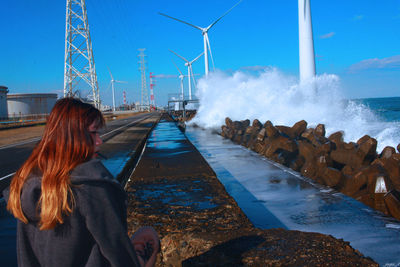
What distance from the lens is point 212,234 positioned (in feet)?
9.19

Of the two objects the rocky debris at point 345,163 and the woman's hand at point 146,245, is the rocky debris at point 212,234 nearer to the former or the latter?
the woman's hand at point 146,245

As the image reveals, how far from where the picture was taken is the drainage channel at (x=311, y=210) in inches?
147

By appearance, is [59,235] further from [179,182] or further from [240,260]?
[179,182]

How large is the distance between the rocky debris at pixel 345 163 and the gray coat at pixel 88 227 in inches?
173

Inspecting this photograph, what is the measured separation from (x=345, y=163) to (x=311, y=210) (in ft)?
12.1

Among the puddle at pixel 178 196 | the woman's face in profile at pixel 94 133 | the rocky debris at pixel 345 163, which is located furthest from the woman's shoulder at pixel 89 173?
the rocky debris at pixel 345 163

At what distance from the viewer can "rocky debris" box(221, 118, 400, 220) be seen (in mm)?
5234

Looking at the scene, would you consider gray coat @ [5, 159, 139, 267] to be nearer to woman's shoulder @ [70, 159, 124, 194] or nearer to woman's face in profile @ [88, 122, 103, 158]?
woman's shoulder @ [70, 159, 124, 194]

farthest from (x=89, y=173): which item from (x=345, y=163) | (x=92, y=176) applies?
(x=345, y=163)

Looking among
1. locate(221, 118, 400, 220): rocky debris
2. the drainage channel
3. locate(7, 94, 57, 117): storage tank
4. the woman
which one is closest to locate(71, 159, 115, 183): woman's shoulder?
the woman

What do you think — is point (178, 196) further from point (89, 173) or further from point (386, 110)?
point (386, 110)

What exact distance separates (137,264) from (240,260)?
3.96 ft

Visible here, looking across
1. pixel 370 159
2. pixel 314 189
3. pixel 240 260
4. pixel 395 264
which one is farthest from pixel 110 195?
pixel 370 159

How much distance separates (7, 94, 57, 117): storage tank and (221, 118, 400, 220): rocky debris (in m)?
48.5
